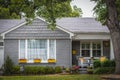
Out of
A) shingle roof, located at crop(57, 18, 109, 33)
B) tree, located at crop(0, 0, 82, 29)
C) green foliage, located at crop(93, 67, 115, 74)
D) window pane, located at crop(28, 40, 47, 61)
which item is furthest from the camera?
shingle roof, located at crop(57, 18, 109, 33)

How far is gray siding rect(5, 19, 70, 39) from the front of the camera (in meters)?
31.2

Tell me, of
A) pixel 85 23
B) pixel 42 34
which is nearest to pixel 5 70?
pixel 42 34

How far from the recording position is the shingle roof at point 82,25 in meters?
32.4

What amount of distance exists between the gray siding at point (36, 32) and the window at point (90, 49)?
3.31 meters

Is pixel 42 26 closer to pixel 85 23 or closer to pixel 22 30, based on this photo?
pixel 22 30

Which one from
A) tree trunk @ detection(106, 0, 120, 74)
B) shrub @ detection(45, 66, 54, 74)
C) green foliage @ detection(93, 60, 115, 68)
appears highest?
tree trunk @ detection(106, 0, 120, 74)

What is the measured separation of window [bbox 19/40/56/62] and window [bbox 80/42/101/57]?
370 cm

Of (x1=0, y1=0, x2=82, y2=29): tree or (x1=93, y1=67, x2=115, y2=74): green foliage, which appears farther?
(x1=93, y1=67, x2=115, y2=74): green foliage

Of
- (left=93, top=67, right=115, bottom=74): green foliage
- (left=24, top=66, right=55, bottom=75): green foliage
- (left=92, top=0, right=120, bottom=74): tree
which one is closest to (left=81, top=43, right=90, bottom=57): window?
(left=24, top=66, right=55, bottom=75): green foliage

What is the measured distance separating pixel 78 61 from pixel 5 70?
276 inches

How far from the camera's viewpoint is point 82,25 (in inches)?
1332

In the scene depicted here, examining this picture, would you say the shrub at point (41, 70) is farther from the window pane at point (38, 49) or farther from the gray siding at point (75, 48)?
the gray siding at point (75, 48)

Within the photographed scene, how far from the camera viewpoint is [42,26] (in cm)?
3162

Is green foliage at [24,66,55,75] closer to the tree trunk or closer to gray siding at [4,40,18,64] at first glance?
gray siding at [4,40,18,64]
